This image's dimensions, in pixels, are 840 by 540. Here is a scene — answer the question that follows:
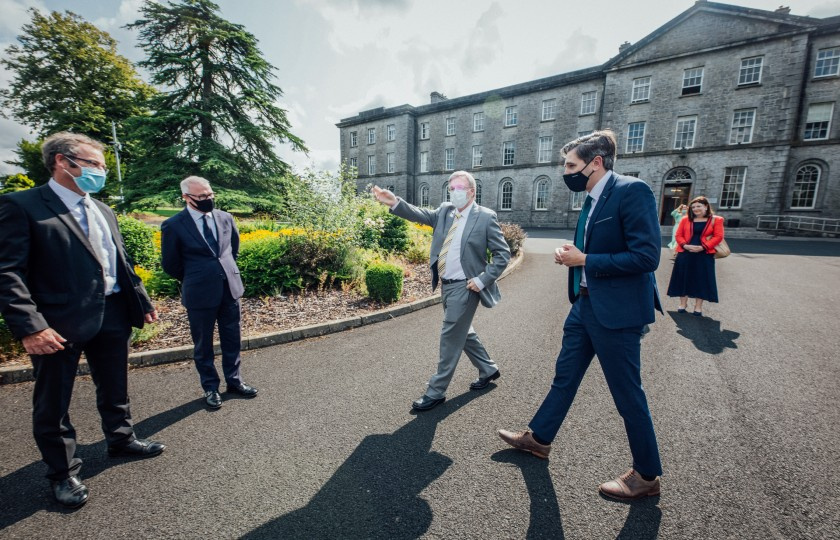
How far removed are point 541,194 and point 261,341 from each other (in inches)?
1178

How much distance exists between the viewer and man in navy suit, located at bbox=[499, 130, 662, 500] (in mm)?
2143

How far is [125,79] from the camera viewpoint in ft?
88.5

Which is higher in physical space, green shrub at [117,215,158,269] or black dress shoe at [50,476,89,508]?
green shrub at [117,215,158,269]

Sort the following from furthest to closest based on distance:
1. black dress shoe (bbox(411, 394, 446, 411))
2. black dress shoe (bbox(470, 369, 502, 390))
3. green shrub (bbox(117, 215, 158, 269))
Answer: green shrub (bbox(117, 215, 158, 269)), black dress shoe (bbox(470, 369, 502, 390)), black dress shoe (bbox(411, 394, 446, 411))

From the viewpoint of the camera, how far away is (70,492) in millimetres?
2289

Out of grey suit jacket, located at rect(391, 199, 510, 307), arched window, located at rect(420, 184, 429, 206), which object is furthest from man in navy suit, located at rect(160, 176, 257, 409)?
arched window, located at rect(420, 184, 429, 206)

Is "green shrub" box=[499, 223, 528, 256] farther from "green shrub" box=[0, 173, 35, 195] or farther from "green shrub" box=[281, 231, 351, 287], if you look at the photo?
"green shrub" box=[0, 173, 35, 195]

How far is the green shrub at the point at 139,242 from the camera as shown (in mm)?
8383

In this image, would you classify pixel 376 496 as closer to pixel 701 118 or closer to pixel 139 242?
pixel 139 242

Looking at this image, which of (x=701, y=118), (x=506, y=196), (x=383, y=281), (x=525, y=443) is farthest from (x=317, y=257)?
(x=701, y=118)

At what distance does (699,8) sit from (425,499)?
34334 millimetres

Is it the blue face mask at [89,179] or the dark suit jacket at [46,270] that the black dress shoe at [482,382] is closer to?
the dark suit jacket at [46,270]

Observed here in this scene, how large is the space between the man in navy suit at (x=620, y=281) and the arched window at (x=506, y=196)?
31.1m

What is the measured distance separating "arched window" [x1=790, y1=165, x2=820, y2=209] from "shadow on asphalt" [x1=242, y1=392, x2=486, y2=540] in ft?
105
